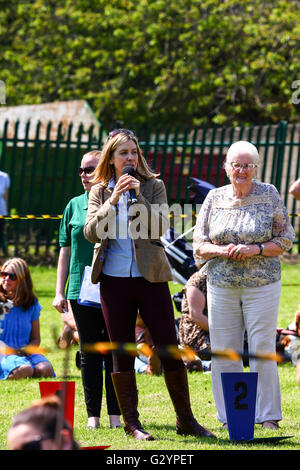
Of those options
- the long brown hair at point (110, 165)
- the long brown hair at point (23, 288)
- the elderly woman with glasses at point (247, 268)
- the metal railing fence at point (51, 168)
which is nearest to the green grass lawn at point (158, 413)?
the elderly woman with glasses at point (247, 268)

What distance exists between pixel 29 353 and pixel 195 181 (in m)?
2.53

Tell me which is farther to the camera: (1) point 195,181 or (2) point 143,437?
(1) point 195,181

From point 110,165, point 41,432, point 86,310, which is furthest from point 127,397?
point 41,432

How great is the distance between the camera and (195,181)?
9023mm

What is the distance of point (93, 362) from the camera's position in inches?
227

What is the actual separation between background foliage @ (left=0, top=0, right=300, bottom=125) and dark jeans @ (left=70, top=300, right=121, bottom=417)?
16.4m

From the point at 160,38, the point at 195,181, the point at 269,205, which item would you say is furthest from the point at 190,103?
the point at 269,205

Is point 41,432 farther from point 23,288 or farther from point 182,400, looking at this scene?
point 23,288

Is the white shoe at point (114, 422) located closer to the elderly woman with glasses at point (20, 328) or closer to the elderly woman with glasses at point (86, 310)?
the elderly woman with glasses at point (86, 310)

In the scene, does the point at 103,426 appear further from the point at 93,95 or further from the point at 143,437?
the point at 93,95

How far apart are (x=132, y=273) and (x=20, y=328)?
274 centimetres

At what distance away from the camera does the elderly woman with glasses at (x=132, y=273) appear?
5.29m

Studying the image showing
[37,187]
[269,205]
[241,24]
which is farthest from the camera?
[241,24]

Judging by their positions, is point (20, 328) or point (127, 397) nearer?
point (127, 397)
